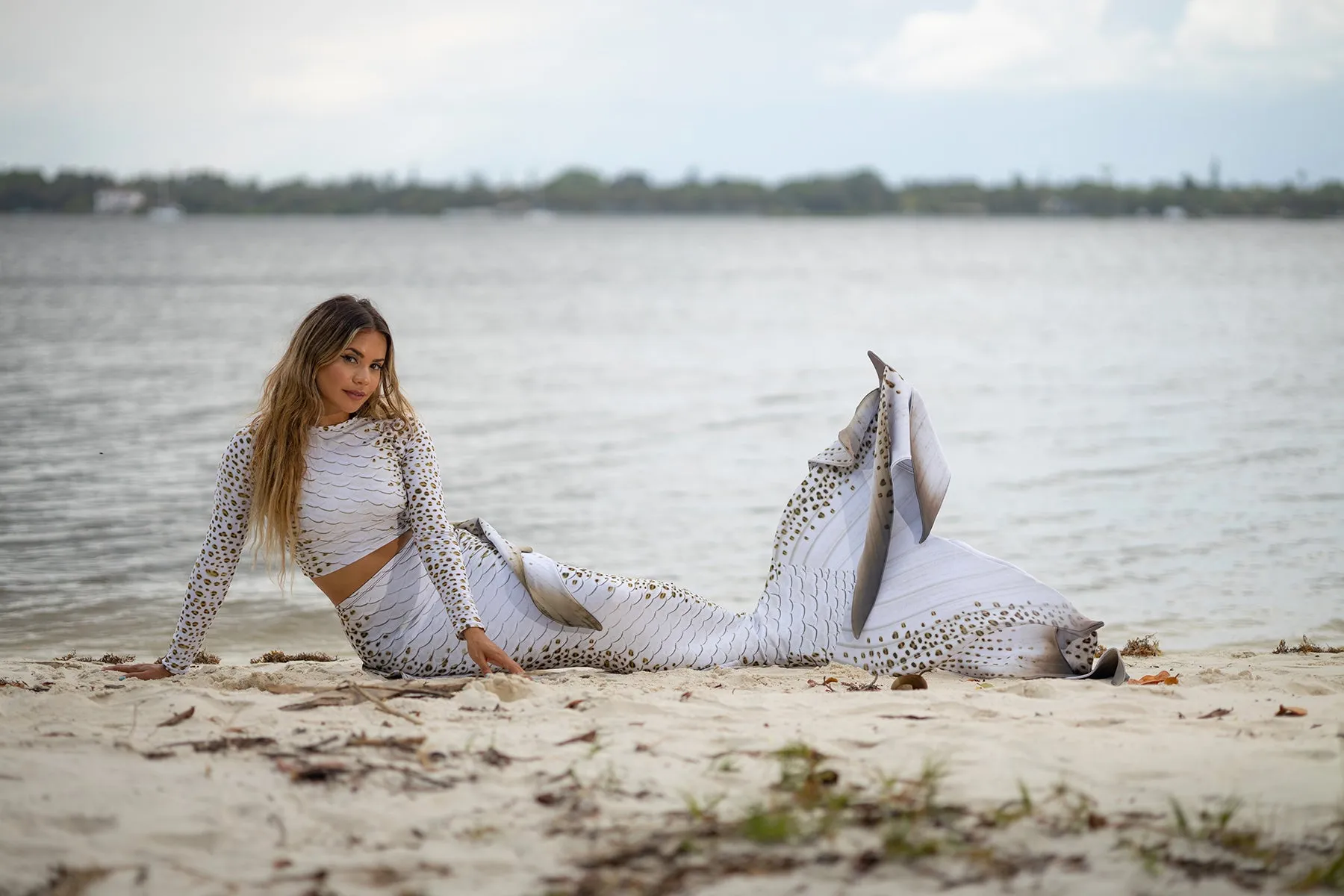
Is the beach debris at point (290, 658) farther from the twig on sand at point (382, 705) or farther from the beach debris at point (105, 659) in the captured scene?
the twig on sand at point (382, 705)

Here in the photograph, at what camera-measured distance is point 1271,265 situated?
7019 cm

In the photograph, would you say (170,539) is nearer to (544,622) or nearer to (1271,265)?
(544,622)

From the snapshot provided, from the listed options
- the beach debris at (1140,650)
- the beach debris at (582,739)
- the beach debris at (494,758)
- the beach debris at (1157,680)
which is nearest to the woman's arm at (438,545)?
the beach debris at (582,739)

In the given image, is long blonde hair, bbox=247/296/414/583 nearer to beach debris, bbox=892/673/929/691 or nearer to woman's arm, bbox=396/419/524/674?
woman's arm, bbox=396/419/524/674

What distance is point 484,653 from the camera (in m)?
5.13

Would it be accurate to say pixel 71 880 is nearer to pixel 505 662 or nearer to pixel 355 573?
pixel 505 662

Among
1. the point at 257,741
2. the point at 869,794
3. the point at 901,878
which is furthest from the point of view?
the point at 257,741

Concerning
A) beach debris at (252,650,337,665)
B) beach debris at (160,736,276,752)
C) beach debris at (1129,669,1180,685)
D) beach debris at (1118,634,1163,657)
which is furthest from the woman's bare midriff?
beach debris at (1118,634,1163,657)

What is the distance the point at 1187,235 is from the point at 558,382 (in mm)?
116254

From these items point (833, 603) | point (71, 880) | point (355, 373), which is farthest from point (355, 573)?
point (71, 880)

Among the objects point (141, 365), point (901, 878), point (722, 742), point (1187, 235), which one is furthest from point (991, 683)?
point (1187, 235)

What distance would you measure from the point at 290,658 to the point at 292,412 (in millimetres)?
2149

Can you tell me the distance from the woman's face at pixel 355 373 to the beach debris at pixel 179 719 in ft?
4.65

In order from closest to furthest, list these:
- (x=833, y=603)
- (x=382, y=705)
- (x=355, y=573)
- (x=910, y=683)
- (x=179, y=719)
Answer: (x=179, y=719), (x=382, y=705), (x=910, y=683), (x=355, y=573), (x=833, y=603)
